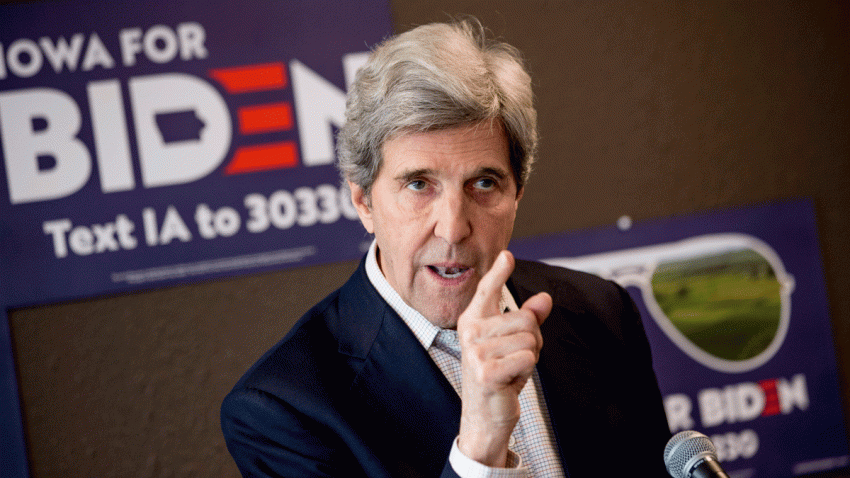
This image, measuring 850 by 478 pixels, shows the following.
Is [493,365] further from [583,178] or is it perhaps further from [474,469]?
[583,178]

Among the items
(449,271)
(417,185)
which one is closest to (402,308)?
(449,271)

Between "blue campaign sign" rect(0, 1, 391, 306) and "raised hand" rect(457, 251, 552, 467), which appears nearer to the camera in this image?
"raised hand" rect(457, 251, 552, 467)

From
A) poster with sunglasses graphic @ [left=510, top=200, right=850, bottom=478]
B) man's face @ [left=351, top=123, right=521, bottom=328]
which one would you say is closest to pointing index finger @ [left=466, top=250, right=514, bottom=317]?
man's face @ [left=351, top=123, right=521, bottom=328]

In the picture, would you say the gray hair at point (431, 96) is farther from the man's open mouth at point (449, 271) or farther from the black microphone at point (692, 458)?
the black microphone at point (692, 458)

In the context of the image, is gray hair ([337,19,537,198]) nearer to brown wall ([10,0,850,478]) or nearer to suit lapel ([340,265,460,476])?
suit lapel ([340,265,460,476])

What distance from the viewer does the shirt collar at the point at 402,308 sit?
1.23m

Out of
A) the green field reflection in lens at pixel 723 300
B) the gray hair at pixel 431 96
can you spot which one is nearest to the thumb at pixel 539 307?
the gray hair at pixel 431 96

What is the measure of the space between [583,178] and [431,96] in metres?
1.41

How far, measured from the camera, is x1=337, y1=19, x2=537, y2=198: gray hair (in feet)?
3.74

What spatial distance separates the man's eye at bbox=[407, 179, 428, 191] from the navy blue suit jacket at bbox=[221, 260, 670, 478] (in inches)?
9.2

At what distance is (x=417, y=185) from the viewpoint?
3.84ft

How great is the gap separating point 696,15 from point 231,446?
2251 mm

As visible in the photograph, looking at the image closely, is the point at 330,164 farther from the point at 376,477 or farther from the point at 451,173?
the point at 376,477

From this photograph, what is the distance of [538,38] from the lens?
7.83 feet
